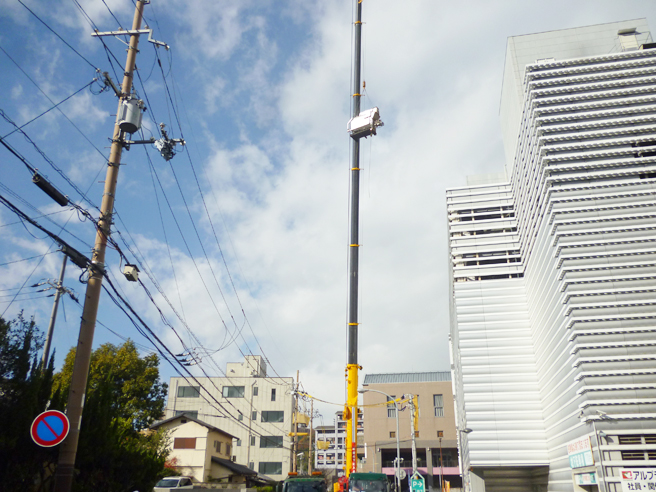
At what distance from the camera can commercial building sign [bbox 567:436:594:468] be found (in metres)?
29.2

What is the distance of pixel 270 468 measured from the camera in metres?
66.1

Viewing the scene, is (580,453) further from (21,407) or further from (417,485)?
(21,407)

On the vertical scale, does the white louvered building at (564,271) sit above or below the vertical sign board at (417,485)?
above

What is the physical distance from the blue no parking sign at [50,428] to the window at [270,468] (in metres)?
59.4

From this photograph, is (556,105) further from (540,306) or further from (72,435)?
(72,435)

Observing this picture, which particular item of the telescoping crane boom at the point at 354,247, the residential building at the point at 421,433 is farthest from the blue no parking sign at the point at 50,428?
the residential building at the point at 421,433

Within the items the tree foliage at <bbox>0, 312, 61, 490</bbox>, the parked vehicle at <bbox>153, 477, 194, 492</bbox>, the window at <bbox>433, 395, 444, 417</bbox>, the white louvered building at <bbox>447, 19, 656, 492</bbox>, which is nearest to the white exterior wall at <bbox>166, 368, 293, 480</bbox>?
the parked vehicle at <bbox>153, 477, 194, 492</bbox>

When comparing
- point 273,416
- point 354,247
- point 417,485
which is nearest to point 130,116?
point 354,247

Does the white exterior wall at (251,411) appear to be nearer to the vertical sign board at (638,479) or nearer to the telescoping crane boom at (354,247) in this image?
the telescoping crane boom at (354,247)

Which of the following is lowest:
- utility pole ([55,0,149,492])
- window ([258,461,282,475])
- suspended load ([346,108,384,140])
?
window ([258,461,282,475])

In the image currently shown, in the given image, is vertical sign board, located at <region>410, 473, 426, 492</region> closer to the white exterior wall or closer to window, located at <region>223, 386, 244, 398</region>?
the white exterior wall

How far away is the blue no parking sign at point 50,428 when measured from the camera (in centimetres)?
1119

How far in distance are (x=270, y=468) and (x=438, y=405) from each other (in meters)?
34.0

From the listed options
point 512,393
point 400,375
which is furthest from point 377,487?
point 400,375
